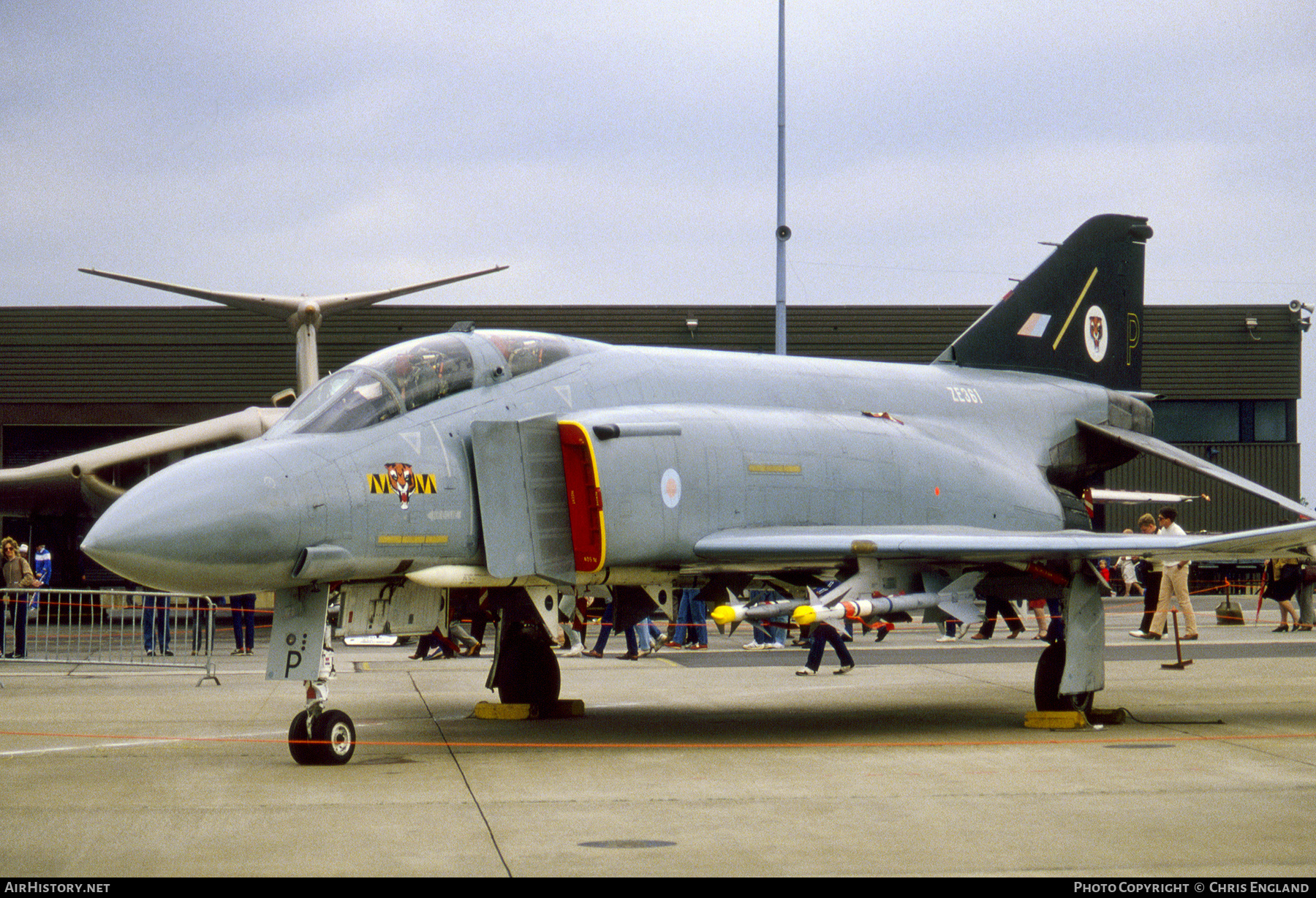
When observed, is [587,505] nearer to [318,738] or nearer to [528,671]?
[318,738]

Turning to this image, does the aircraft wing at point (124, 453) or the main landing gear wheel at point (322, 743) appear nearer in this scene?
the main landing gear wheel at point (322, 743)

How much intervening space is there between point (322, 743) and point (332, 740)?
0.07 metres

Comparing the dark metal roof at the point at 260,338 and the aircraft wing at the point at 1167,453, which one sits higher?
the dark metal roof at the point at 260,338

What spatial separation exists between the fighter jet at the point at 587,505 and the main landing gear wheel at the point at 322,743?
0.7 inches

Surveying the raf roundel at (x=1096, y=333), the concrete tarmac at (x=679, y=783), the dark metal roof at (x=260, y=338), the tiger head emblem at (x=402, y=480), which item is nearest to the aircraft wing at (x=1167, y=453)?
the raf roundel at (x=1096, y=333)

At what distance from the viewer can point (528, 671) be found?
12.0 metres

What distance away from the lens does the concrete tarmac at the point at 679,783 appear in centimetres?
609

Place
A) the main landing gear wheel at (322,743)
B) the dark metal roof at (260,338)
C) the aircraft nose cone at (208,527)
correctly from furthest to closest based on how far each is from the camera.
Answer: the dark metal roof at (260,338) < the main landing gear wheel at (322,743) < the aircraft nose cone at (208,527)

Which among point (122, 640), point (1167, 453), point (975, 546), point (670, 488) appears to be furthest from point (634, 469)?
point (122, 640)

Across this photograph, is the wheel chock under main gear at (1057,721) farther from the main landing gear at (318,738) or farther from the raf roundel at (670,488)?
the main landing gear at (318,738)

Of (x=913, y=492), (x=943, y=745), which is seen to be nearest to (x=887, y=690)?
(x=913, y=492)

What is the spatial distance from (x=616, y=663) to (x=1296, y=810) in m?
11.6

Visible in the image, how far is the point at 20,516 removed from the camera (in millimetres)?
34969
